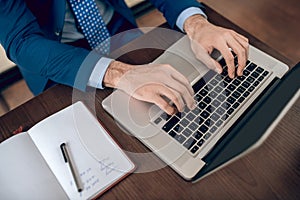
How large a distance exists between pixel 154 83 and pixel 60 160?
0.80 ft

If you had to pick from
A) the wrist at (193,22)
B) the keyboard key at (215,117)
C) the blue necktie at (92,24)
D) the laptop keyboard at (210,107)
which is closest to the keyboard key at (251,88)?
the laptop keyboard at (210,107)

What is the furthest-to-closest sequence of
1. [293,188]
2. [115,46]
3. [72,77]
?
[115,46] < [72,77] < [293,188]

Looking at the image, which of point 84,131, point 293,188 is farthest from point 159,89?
point 293,188

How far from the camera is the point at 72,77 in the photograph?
0.81 meters

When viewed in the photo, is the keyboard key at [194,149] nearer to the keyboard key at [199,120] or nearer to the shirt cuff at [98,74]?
the keyboard key at [199,120]

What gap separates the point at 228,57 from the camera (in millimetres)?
819

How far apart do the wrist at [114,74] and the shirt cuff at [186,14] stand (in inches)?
7.9

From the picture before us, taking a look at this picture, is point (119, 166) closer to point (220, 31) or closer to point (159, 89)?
point (159, 89)

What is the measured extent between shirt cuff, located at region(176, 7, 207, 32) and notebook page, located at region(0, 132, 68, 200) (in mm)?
458

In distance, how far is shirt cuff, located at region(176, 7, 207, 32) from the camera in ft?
3.04

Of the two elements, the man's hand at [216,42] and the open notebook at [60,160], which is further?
the man's hand at [216,42]

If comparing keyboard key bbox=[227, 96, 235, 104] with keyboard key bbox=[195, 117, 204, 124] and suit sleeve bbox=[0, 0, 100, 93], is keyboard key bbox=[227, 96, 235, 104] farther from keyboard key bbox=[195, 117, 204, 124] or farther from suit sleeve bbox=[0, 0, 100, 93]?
suit sleeve bbox=[0, 0, 100, 93]

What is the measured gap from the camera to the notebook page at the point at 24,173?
0.67 m

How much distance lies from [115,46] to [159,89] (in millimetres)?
350
